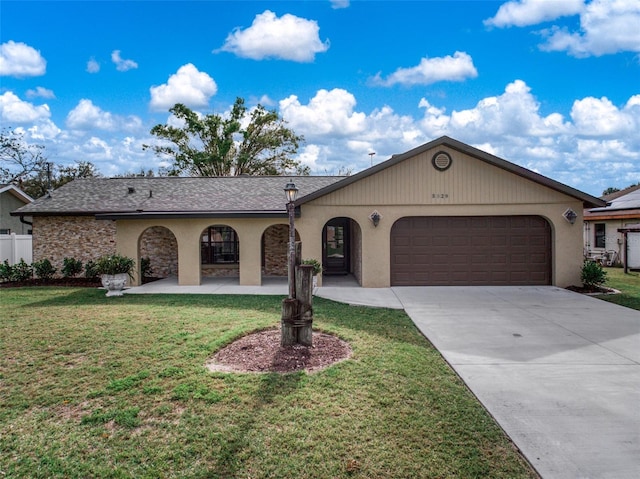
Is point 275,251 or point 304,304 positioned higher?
point 275,251

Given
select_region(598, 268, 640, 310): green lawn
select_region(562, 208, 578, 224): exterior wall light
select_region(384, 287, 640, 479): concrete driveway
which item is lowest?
select_region(384, 287, 640, 479): concrete driveway

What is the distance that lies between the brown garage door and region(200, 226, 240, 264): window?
6.51m

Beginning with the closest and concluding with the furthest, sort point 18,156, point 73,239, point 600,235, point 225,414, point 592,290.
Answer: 1. point 225,414
2. point 592,290
3. point 73,239
4. point 600,235
5. point 18,156

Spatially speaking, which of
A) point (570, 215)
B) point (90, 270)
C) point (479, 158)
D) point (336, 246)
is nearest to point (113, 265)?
point (90, 270)

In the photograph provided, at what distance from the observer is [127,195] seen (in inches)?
645

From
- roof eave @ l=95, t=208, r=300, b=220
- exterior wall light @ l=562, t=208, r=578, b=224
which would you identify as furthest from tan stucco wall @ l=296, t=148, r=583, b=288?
roof eave @ l=95, t=208, r=300, b=220

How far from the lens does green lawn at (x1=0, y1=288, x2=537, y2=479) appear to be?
10.8 feet

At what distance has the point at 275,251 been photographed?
1608cm

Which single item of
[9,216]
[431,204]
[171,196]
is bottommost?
[431,204]

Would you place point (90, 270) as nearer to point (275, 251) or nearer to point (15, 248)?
point (15, 248)

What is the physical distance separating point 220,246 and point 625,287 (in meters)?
14.3

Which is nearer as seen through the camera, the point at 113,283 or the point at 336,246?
the point at 113,283

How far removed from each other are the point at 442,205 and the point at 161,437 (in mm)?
11072

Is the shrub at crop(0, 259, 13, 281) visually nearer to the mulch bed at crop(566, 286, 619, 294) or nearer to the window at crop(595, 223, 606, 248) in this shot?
the mulch bed at crop(566, 286, 619, 294)
